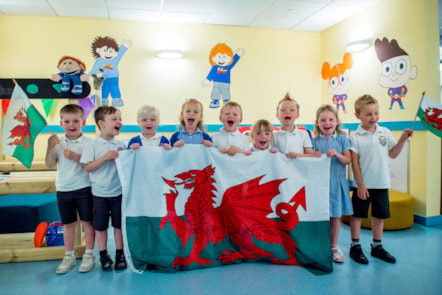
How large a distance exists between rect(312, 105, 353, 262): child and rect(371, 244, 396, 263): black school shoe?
1.01ft

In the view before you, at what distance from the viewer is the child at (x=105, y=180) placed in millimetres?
2396

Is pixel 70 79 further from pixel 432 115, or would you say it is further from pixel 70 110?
pixel 432 115

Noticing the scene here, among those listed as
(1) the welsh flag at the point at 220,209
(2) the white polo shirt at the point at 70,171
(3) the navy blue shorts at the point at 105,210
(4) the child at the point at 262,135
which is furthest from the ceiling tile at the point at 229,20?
(3) the navy blue shorts at the point at 105,210

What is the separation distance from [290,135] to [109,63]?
10.6ft

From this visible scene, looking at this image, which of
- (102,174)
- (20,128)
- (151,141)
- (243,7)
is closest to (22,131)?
(20,128)

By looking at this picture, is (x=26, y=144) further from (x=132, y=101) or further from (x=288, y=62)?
(x=288, y=62)

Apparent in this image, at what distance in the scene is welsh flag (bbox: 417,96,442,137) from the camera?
97.2 inches

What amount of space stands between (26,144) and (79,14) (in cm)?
293

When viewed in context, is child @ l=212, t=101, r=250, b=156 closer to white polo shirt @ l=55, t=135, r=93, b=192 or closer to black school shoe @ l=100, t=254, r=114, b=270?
white polo shirt @ l=55, t=135, r=93, b=192

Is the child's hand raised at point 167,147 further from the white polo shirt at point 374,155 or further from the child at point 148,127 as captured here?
the white polo shirt at point 374,155

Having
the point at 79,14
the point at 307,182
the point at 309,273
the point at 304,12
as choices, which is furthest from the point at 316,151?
the point at 79,14

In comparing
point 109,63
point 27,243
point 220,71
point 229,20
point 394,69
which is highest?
point 229,20

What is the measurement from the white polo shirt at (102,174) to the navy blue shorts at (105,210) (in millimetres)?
39

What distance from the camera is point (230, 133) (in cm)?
262
